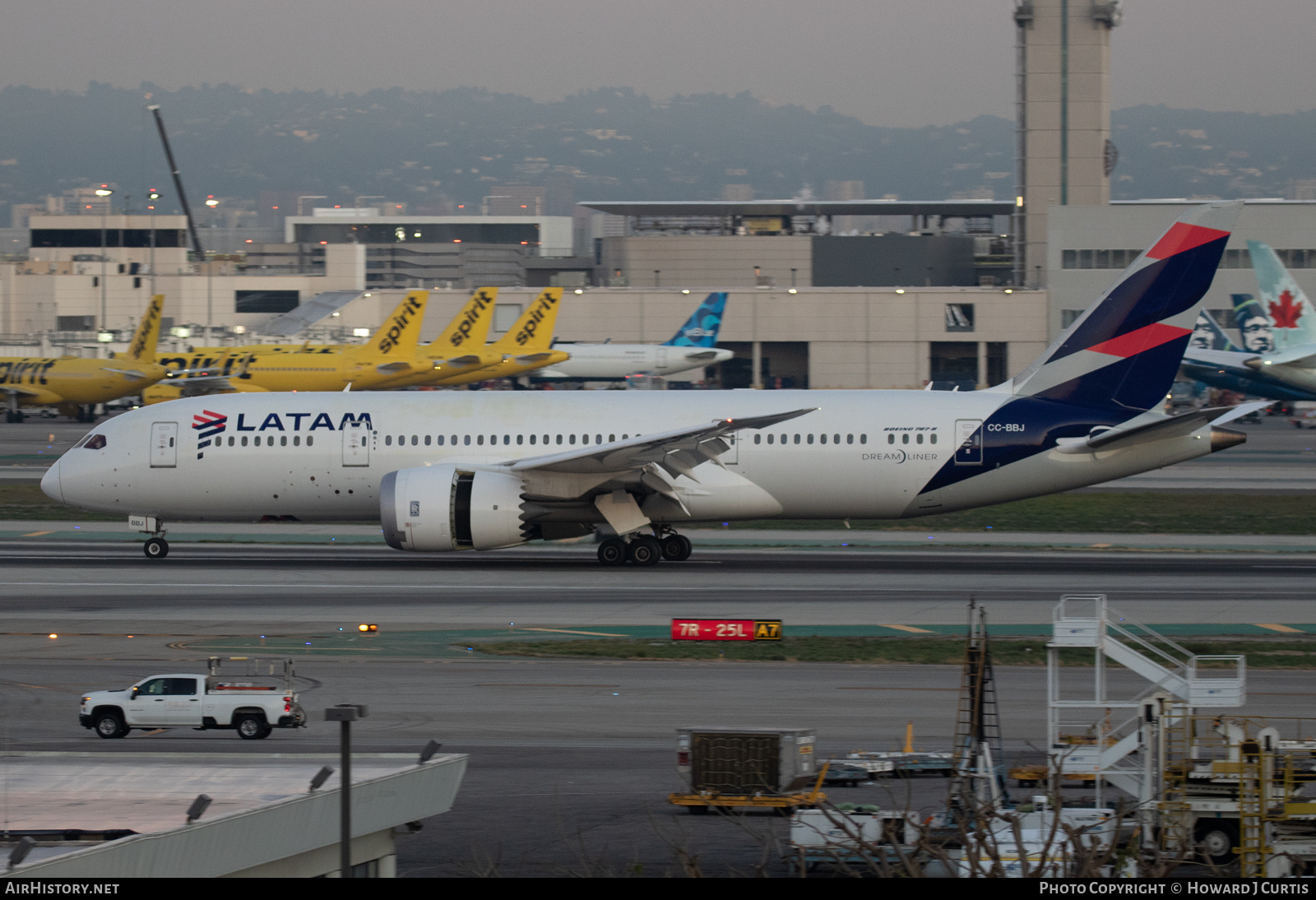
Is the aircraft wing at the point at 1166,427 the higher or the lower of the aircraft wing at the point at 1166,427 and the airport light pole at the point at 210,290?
the lower

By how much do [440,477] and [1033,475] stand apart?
14453mm

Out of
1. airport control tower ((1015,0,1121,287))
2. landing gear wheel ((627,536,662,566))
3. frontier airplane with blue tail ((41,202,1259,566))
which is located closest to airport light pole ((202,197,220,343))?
airport control tower ((1015,0,1121,287))

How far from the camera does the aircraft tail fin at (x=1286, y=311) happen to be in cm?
7519

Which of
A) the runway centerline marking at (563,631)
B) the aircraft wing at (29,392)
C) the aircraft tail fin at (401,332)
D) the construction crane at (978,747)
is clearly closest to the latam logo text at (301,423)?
the runway centerline marking at (563,631)

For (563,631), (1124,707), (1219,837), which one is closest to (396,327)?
(563,631)

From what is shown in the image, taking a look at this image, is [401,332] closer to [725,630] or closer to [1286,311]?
[1286,311]

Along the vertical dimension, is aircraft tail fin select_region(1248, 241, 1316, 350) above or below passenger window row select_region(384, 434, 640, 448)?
above

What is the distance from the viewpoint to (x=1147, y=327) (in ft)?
111

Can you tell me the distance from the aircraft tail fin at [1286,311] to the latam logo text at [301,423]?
58417mm

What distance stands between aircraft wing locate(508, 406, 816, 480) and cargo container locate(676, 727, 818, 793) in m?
15.7

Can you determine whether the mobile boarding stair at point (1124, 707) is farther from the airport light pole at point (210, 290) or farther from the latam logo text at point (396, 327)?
the airport light pole at point (210, 290)

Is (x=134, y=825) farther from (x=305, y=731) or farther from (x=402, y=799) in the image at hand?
(x=305, y=731)

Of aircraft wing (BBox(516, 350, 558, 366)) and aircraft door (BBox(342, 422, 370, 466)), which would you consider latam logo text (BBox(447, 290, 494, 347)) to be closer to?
aircraft wing (BBox(516, 350, 558, 366))

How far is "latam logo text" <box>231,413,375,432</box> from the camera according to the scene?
34875 mm
